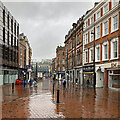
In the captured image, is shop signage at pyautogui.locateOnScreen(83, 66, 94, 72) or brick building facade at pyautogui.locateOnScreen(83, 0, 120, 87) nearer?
brick building facade at pyautogui.locateOnScreen(83, 0, 120, 87)

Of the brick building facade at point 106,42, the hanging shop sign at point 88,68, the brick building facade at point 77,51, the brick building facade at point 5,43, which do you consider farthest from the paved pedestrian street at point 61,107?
the brick building facade at point 5,43

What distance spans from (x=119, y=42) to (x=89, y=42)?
36.8ft

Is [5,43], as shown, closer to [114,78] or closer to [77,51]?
[77,51]

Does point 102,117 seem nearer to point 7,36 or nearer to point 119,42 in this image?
point 119,42

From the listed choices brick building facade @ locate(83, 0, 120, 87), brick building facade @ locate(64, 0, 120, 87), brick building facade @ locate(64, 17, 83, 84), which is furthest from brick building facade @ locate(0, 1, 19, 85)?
brick building facade @ locate(83, 0, 120, 87)

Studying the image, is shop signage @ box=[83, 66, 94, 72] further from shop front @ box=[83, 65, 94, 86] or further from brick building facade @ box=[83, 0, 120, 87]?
brick building facade @ box=[83, 0, 120, 87]

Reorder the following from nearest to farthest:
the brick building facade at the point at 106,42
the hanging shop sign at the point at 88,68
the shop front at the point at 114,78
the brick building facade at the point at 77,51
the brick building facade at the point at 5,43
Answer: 1. the shop front at the point at 114,78
2. the brick building facade at the point at 106,42
3. the hanging shop sign at the point at 88,68
4. the brick building facade at the point at 5,43
5. the brick building facade at the point at 77,51

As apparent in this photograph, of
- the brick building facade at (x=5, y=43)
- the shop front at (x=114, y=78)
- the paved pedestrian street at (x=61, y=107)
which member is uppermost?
the brick building facade at (x=5, y=43)

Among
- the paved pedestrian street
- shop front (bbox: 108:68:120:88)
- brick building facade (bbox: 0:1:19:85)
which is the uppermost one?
Answer: brick building facade (bbox: 0:1:19:85)

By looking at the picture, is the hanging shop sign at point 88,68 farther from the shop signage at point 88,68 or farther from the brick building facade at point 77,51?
the brick building facade at point 77,51

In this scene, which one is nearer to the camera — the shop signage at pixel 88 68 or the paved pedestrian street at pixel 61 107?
the paved pedestrian street at pixel 61 107

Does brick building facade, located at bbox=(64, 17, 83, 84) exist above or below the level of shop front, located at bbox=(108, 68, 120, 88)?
above

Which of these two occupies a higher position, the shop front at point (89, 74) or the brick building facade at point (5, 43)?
the brick building facade at point (5, 43)

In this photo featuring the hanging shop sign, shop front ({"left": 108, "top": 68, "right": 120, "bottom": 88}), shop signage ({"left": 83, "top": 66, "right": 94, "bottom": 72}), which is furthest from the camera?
shop signage ({"left": 83, "top": 66, "right": 94, "bottom": 72})
